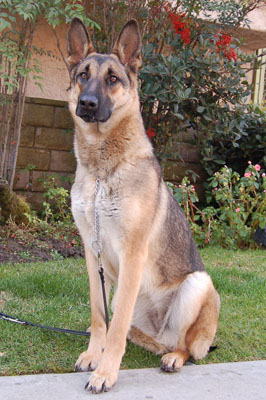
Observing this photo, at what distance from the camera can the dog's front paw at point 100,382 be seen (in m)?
2.54

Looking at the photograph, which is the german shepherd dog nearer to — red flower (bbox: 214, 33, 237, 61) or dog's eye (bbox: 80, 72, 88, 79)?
dog's eye (bbox: 80, 72, 88, 79)

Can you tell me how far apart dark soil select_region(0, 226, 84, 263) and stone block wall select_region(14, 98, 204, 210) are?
1393 millimetres

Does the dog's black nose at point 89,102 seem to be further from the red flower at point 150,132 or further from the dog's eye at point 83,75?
the red flower at point 150,132

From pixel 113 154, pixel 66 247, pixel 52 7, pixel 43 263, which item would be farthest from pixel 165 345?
pixel 52 7

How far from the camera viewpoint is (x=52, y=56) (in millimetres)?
7195

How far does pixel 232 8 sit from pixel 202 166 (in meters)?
2.72

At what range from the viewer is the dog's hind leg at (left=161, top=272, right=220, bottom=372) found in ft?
9.88

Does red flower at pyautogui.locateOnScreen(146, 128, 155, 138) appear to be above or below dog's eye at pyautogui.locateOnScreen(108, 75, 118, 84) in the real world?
below

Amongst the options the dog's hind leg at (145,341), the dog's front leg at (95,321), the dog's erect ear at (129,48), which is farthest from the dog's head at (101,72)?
the dog's hind leg at (145,341)

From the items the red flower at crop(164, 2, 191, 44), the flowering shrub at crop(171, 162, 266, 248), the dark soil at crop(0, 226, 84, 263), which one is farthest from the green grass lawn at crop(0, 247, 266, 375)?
the red flower at crop(164, 2, 191, 44)

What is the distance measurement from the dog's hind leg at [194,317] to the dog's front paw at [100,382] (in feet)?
1.60

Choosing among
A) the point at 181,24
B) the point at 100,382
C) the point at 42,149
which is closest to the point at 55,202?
the point at 42,149

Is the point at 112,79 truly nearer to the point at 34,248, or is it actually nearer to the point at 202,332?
the point at 202,332

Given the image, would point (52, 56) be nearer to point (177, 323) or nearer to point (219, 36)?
point (219, 36)
